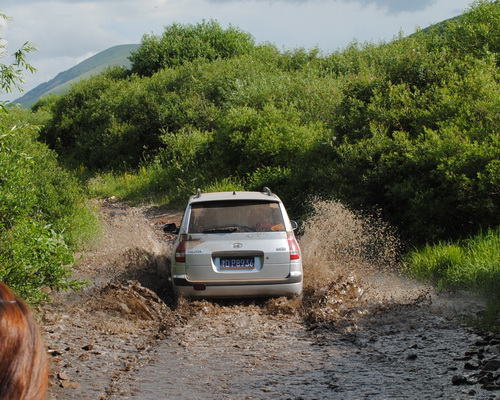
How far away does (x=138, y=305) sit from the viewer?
9562 mm

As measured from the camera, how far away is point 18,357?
1.76 m

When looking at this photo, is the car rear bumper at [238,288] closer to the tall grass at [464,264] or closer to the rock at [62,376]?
the tall grass at [464,264]

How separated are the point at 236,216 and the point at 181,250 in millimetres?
985

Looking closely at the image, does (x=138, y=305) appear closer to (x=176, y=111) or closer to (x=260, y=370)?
(x=260, y=370)

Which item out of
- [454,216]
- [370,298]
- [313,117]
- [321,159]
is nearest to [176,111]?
[313,117]

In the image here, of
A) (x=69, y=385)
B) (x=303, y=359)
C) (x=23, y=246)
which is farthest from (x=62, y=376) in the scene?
(x=303, y=359)

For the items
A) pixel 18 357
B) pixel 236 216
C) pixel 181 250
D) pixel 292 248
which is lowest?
pixel 292 248

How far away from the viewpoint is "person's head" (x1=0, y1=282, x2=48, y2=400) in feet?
5.74

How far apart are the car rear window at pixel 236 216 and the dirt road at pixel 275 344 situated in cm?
108

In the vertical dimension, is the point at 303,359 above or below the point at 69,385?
below

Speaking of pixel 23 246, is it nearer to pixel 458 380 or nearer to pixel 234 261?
pixel 234 261

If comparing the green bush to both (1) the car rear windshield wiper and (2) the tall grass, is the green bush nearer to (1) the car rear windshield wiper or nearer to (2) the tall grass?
(1) the car rear windshield wiper

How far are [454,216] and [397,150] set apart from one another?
7.15ft

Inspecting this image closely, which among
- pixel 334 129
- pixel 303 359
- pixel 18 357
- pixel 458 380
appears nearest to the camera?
pixel 18 357
